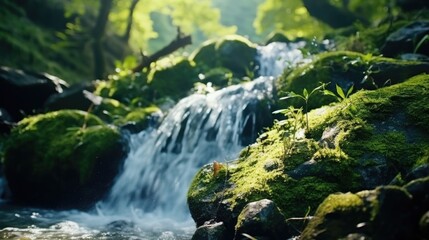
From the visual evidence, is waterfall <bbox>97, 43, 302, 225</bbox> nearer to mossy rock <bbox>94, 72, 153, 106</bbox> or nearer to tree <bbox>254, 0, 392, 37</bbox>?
mossy rock <bbox>94, 72, 153, 106</bbox>

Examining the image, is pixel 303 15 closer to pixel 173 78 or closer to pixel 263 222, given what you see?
pixel 173 78

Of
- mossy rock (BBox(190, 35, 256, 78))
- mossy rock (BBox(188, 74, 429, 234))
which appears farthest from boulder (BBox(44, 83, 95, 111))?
mossy rock (BBox(188, 74, 429, 234))

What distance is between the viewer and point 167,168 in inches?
288

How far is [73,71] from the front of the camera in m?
19.6

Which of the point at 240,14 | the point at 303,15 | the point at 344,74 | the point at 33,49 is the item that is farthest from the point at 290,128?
the point at 240,14

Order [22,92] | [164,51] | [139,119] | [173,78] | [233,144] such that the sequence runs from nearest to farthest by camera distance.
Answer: [233,144], [139,119], [22,92], [173,78], [164,51]

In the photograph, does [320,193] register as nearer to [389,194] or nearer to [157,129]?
[389,194]

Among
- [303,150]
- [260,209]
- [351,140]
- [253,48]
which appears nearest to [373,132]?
[351,140]

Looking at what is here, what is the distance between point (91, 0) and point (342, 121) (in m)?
16.1

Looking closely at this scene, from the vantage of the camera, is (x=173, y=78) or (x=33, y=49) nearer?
(x=173, y=78)

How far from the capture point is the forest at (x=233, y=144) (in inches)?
134

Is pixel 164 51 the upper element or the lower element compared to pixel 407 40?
upper

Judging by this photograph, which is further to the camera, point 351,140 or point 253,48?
point 253,48

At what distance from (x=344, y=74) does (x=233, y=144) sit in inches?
87.0
